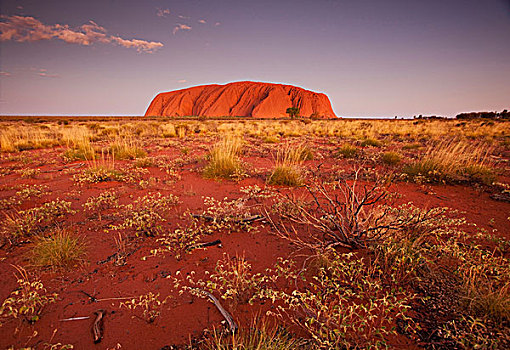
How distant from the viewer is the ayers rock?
91000 mm

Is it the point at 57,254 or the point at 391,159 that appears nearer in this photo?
the point at 57,254

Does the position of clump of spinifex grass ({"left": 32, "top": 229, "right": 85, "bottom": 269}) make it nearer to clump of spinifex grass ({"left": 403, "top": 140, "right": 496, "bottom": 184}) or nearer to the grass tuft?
clump of spinifex grass ({"left": 403, "top": 140, "right": 496, "bottom": 184})

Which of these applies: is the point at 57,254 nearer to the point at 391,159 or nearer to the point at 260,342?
the point at 260,342

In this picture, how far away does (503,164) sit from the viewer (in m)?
6.48

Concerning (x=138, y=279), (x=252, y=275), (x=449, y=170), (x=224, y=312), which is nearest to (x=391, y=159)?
(x=449, y=170)

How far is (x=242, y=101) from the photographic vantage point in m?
95.0

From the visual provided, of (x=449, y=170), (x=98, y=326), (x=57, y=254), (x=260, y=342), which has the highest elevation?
(x=449, y=170)

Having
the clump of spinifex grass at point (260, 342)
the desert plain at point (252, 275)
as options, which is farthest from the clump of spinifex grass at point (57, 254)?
the clump of spinifex grass at point (260, 342)

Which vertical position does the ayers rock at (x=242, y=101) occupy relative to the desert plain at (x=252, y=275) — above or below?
above

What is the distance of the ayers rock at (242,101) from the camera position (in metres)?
91.0

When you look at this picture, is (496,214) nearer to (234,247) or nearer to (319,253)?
(319,253)

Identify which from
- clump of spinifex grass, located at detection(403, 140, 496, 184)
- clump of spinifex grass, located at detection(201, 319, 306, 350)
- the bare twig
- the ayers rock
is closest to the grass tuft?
clump of spinifex grass, located at detection(403, 140, 496, 184)

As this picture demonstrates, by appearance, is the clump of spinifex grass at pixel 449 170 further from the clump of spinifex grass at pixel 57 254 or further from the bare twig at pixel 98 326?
the clump of spinifex grass at pixel 57 254

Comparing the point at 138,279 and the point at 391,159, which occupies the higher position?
the point at 391,159
